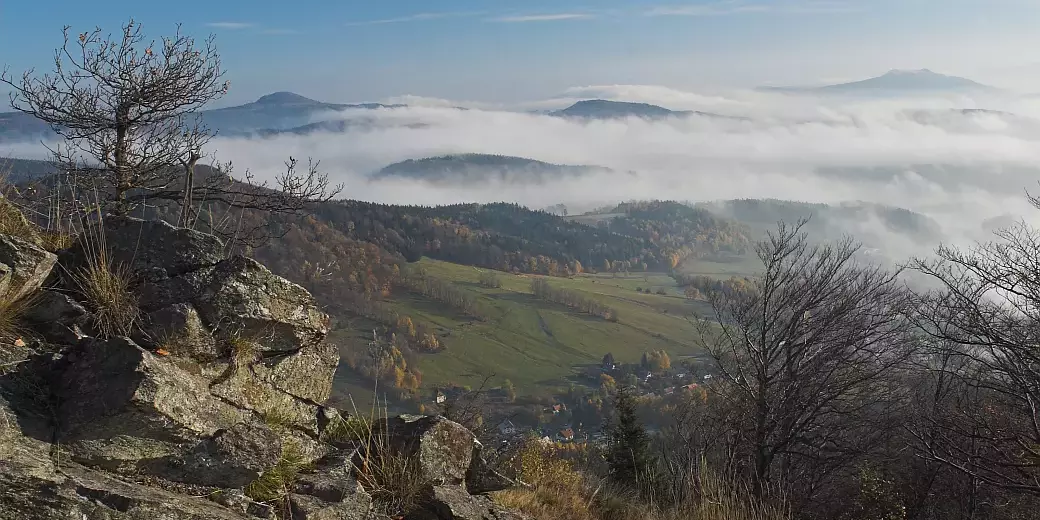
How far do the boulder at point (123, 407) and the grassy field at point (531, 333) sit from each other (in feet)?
249

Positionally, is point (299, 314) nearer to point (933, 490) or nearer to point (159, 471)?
point (159, 471)

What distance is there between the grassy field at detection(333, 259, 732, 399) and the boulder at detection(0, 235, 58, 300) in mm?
75320

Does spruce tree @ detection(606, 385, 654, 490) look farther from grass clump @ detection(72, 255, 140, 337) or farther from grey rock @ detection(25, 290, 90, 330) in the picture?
grey rock @ detection(25, 290, 90, 330)

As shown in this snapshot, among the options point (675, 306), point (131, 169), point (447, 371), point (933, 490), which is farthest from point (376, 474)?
point (675, 306)

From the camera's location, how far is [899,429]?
806 inches

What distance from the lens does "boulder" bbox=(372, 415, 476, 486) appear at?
5531 mm

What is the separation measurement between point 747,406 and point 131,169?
17052mm

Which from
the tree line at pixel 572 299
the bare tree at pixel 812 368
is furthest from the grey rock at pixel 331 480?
the tree line at pixel 572 299

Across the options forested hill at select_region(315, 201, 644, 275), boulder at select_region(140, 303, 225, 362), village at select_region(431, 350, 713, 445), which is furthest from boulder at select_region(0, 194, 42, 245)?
forested hill at select_region(315, 201, 644, 275)

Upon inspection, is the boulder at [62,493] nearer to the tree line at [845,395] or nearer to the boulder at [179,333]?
the boulder at [179,333]

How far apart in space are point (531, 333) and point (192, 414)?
392 ft

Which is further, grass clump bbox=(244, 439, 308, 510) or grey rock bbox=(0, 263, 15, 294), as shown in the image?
grey rock bbox=(0, 263, 15, 294)

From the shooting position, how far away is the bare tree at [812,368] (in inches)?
713

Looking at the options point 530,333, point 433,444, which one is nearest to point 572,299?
point 530,333
